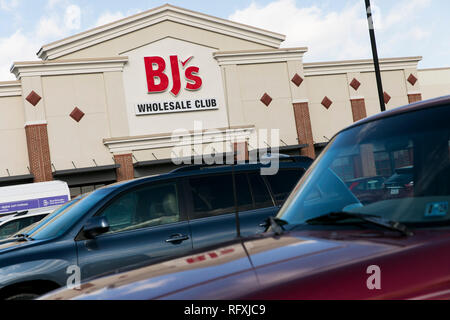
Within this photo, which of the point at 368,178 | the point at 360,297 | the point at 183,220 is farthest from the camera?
the point at 183,220

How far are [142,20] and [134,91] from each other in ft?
14.4

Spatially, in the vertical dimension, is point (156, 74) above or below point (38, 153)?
above

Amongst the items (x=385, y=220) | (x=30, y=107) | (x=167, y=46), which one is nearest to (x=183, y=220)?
(x=385, y=220)

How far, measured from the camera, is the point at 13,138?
94.9 feet

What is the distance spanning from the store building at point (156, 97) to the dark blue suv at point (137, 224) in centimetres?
2080

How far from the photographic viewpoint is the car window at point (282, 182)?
284 inches

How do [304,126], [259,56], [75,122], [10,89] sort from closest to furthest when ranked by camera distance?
1. [10,89]
2. [75,122]
3. [259,56]
4. [304,126]

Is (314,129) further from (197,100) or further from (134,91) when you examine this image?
(134,91)

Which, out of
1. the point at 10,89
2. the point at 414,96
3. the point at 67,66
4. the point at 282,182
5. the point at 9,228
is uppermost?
the point at 67,66

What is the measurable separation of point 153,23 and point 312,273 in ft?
106

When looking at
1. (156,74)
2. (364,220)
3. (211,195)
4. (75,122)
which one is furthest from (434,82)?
(364,220)

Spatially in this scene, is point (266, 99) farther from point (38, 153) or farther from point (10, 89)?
point (10, 89)

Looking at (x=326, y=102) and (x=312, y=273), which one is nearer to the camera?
(x=312, y=273)
